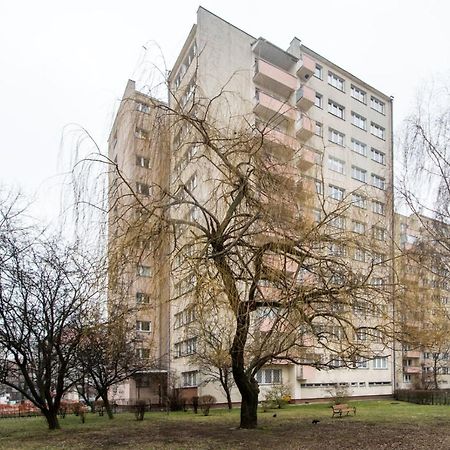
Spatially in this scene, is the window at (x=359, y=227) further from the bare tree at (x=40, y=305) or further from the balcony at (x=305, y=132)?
the bare tree at (x=40, y=305)

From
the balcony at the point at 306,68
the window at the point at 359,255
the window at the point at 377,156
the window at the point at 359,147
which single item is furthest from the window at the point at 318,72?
the window at the point at 359,255

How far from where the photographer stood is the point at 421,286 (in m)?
17.1

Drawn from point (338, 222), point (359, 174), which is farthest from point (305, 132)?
point (359, 174)

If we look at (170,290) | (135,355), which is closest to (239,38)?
(135,355)

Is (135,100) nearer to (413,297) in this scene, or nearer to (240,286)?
(240,286)

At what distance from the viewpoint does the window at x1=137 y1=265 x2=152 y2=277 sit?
44.4 ft

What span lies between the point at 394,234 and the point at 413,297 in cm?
327

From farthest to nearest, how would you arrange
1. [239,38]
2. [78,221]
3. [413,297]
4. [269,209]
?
[239,38] < [413,297] < [269,209] < [78,221]

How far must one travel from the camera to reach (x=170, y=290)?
45.0 feet

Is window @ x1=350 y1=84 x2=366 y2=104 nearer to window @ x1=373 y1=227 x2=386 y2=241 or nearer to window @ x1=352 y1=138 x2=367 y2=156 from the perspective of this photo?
window @ x1=352 y1=138 x2=367 y2=156

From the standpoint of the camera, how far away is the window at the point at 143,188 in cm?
1376

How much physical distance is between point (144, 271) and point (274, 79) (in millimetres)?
29125

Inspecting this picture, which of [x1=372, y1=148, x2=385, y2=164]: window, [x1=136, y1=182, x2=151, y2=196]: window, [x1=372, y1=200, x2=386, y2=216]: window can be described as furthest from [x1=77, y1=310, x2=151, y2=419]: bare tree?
[x1=372, y1=148, x2=385, y2=164]: window

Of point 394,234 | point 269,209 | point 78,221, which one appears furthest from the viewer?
point 394,234
